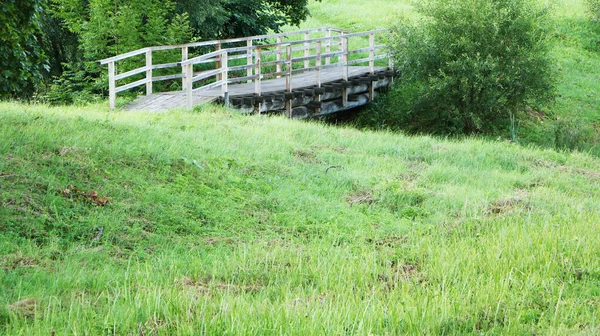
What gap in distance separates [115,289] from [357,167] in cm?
809

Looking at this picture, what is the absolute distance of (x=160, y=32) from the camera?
20844 mm

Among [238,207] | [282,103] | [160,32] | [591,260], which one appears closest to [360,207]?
[238,207]

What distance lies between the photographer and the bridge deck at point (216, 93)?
18.0 m

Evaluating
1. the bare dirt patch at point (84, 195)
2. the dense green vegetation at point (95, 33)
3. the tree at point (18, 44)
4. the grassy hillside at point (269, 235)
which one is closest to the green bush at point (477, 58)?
the dense green vegetation at point (95, 33)

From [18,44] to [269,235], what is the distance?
4491 mm

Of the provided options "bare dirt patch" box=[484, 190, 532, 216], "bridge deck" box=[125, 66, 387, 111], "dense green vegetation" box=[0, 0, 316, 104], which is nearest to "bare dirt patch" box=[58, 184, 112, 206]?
"bare dirt patch" box=[484, 190, 532, 216]

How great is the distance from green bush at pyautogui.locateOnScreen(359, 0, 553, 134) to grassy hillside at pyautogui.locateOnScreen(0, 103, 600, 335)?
21.9 feet

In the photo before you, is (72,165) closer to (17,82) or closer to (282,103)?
(17,82)

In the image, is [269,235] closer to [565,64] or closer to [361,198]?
[361,198]

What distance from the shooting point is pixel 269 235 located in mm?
9258

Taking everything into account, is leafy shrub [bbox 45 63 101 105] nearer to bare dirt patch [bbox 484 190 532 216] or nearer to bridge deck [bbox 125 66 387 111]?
bridge deck [bbox 125 66 387 111]

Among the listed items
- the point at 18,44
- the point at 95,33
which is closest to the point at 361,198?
the point at 18,44

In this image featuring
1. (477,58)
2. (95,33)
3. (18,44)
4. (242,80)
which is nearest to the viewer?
(18,44)

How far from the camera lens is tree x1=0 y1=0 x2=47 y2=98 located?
32.5ft
